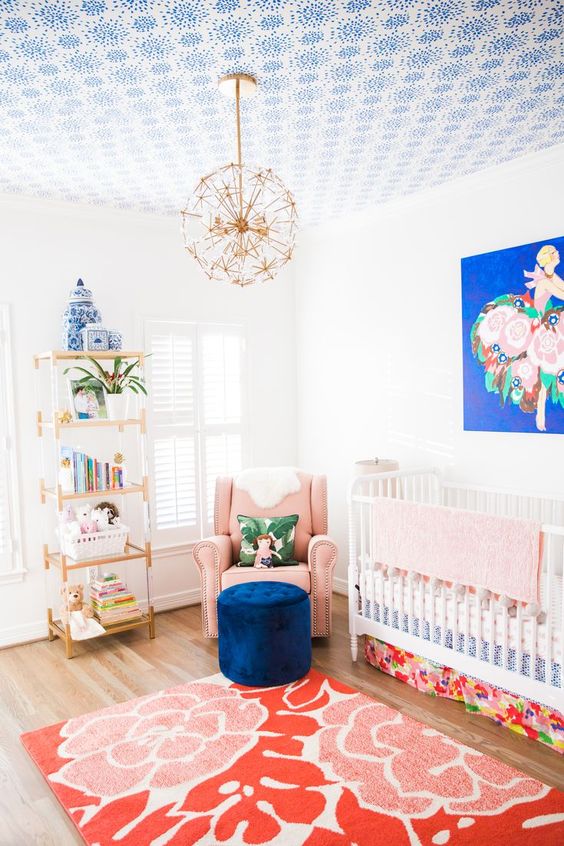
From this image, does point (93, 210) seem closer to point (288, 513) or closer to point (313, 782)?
point (288, 513)

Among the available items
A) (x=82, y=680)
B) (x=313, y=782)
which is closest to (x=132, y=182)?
(x=82, y=680)

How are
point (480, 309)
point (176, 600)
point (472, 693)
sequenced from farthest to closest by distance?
point (176, 600)
point (480, 309)
point (472, 693)

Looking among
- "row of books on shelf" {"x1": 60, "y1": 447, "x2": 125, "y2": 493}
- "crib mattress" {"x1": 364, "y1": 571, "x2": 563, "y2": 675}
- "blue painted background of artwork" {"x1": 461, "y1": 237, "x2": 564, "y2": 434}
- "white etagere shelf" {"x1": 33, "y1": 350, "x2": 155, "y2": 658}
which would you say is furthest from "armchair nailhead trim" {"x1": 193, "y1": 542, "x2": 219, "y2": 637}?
"blue painted background of artwork" {"x1": 461, "y1": 237, "x2": 564, "y2": 434}

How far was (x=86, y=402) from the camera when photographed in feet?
12.5

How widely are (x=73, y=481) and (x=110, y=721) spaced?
135 centimetres

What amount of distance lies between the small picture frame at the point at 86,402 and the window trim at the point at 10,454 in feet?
1.20

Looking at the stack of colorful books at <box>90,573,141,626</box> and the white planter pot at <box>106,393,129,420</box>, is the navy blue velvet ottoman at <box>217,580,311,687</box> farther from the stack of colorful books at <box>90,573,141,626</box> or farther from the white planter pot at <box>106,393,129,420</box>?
the white planter pot at <box>106,393,129,420</box>

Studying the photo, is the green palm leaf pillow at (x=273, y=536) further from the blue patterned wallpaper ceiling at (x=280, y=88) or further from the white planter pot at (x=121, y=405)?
the blue patterned wallpaper ceiling at (x=280, y=88)

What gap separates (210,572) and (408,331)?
1928 millimetres

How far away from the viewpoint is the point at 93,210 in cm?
412

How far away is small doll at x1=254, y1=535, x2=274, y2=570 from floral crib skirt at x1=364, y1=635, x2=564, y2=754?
70 centimetres

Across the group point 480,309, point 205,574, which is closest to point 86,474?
point 205,574

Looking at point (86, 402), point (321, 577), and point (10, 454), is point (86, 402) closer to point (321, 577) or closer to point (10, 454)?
point (10, 454)

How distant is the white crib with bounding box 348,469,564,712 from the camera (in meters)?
2.60
